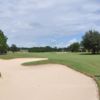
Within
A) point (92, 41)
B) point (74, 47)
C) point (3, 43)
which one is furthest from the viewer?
point (74, 47)

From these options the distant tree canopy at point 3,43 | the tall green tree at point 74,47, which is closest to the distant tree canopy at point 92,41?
Answer: the distant tree canopy at point 3,43

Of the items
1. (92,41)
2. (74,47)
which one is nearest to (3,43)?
(92,41)

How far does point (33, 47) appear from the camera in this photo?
469 feet

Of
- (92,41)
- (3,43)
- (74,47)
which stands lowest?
(74,47)

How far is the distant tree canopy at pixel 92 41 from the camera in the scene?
10862 centimetres

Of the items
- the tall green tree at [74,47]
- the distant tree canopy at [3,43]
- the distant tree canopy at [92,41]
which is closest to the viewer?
the distant tree canopy at [3,43]

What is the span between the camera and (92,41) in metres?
109

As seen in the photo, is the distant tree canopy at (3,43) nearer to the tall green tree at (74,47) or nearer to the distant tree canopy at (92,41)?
the distant tree canopy at (92,41)

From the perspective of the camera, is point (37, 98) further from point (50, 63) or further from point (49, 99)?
point (50, 63)

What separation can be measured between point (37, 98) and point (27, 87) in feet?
12.7

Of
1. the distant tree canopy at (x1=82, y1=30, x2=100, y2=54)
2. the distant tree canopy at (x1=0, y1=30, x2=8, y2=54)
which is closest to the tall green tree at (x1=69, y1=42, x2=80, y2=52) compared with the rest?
the distant tree canopy at (x1=82, y1=30, x2=100, y2=54)

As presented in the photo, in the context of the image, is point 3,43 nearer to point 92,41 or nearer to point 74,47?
point 92,41

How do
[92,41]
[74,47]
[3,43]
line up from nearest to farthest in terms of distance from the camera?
[3,43] < [92,41] < [74,47]

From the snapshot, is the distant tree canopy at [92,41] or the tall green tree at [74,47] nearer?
the distant tree canopy at [92,41]
